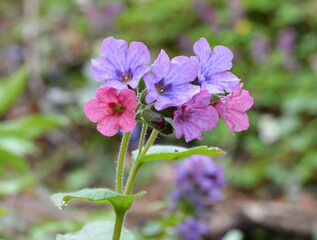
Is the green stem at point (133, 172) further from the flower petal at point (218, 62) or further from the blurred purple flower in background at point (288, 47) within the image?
the blurred purple flower in background at point (288, 47)

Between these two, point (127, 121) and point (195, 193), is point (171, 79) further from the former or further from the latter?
point (195, 193)

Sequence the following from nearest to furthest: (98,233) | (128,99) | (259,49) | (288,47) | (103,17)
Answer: (128,99)
(98,233)
(288,47)
(259,49)
(103,17)

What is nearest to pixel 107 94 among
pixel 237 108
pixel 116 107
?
pixel 116 107

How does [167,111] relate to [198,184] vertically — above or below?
below

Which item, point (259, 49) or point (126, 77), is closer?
point (126, 77)

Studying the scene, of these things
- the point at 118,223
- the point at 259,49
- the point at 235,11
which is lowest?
the point at 118,223

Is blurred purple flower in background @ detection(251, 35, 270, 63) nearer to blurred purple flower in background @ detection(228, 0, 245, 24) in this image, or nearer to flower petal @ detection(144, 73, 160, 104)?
blurred purple flower in background @ detection(228, 0, 245, 24)

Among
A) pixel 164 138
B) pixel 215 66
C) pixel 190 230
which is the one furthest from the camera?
pixel 164 138

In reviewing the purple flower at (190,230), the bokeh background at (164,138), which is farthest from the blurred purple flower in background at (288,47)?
the purple flower at (190,230)
